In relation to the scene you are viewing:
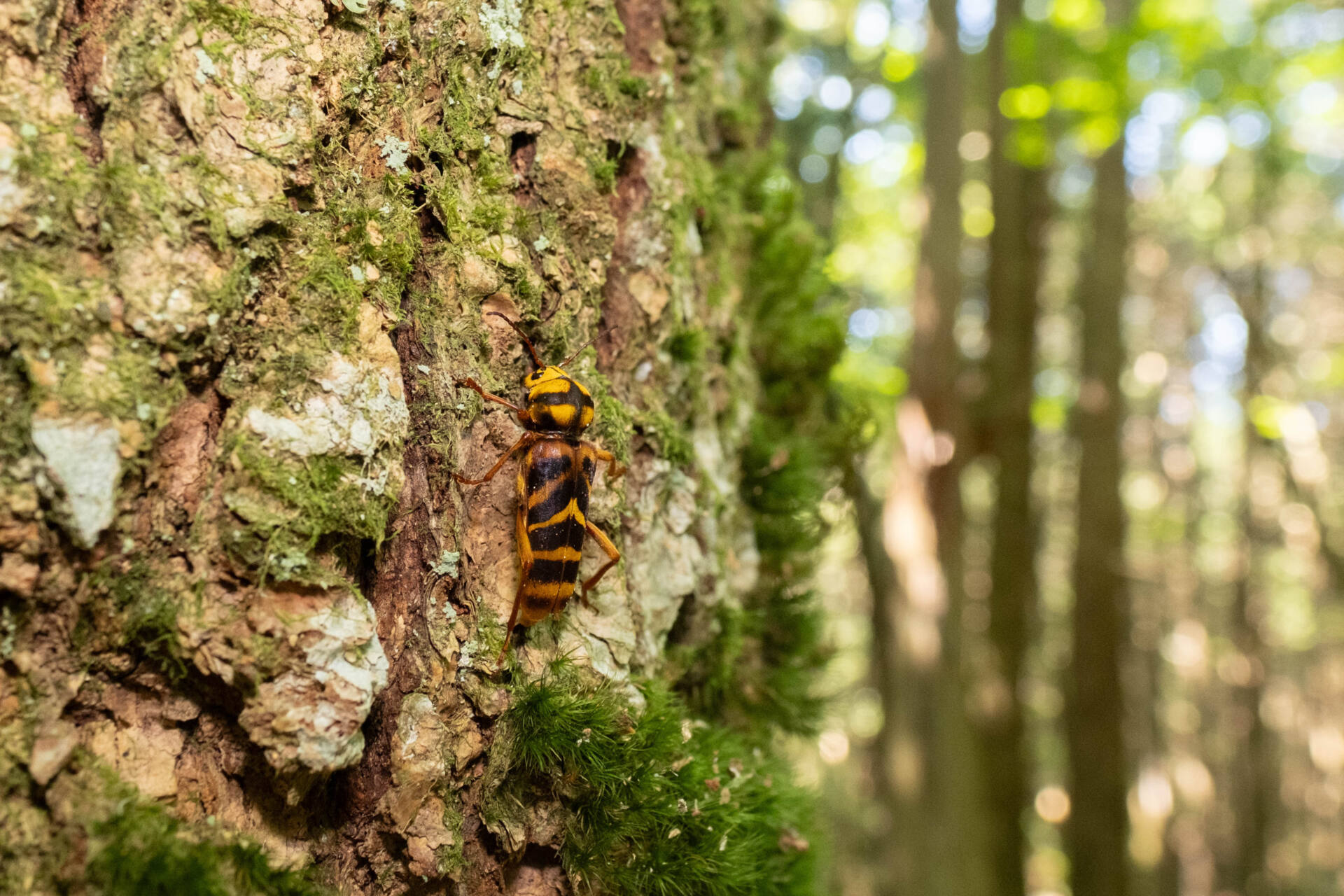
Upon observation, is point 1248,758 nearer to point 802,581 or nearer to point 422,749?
point 802,581

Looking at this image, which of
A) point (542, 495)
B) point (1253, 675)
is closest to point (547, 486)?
point (542, 495)

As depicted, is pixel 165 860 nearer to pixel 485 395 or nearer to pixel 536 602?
pixel 536 602

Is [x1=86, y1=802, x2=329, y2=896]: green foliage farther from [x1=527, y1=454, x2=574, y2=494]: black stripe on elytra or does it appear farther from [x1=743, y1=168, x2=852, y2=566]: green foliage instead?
[x1=743, y1=168, x2=852, y2=566]: green foliage

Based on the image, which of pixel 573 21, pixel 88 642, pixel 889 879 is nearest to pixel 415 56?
pixel 573 21

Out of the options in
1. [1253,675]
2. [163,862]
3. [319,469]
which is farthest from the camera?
[1253,675]

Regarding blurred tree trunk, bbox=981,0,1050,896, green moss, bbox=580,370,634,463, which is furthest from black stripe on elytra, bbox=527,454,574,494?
blurred tree trunk, bbox=981,0,1050,896

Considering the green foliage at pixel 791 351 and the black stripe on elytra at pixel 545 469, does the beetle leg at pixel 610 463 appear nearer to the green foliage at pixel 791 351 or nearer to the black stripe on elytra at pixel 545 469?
the black stripe on elytra at pixel 545 469
